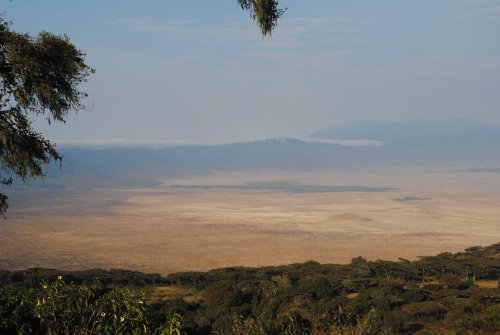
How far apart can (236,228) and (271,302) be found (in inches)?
2279

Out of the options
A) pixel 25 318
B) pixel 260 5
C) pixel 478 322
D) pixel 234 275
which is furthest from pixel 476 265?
pixel 25 318

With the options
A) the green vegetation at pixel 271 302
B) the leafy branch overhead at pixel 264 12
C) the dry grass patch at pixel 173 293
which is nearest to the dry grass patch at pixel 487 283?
the green vegetation at pixel 271 302

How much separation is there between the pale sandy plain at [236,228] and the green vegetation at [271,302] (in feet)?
58.2

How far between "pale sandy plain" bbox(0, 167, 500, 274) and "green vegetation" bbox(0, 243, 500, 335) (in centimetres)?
1773

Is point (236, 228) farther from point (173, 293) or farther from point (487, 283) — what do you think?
point (173, 293)

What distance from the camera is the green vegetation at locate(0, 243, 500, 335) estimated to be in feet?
23.4

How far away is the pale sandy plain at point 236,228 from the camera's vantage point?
55.9 m

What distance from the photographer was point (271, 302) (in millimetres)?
21188

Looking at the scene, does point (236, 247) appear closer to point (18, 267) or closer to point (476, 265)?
point (18, 267)

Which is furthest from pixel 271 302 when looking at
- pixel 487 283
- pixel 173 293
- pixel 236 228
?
pixel 236 228

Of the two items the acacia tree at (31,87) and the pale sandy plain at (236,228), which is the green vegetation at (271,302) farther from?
the pale sandy plain at (236,228)

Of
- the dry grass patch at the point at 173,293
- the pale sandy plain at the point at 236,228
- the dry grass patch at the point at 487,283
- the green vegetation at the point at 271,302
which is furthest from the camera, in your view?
the pale sandy plain at the point at 236,228

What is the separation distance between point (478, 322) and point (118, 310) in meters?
11.5

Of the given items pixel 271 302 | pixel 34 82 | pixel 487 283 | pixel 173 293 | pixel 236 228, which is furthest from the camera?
pixel 236 228
